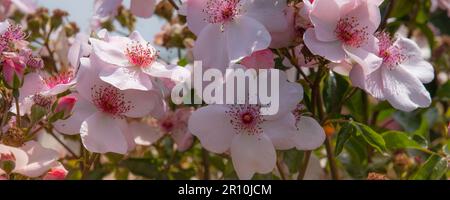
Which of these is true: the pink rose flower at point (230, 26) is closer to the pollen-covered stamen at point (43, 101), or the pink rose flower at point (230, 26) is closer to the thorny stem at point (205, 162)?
the pollen-covered stamen at point (43, 101)

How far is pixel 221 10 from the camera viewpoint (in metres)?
1.14

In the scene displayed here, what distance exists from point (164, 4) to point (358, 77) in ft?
2.49

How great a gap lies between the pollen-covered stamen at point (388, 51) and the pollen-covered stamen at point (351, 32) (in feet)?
0.17

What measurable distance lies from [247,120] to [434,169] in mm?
328

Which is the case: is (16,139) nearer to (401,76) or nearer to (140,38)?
(140,38)

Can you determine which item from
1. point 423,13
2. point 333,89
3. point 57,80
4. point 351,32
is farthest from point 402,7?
point 57,80

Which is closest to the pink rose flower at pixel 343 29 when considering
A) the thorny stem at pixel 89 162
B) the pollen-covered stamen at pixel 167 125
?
the thorny stem at pixel 89 162

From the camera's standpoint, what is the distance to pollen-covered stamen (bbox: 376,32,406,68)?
118cm

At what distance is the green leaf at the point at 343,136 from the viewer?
3.72ft

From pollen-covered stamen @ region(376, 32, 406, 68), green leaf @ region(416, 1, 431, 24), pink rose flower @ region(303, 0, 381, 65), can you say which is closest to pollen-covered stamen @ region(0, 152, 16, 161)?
pink rose flower @ region(303, 0, 381, 65)

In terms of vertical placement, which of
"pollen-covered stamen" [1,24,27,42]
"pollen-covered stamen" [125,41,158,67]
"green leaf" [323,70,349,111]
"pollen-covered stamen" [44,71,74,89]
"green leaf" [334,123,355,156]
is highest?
"pollen-covered stamen" [1,24,27,42]

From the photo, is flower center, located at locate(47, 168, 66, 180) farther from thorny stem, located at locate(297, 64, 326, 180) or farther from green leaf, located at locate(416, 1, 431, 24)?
green leaf, located at locate(416, 1, 431, 24)

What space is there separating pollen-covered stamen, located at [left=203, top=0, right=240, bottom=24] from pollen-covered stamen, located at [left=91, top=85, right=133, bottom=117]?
17cm

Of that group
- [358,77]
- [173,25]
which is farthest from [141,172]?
[358,77]
